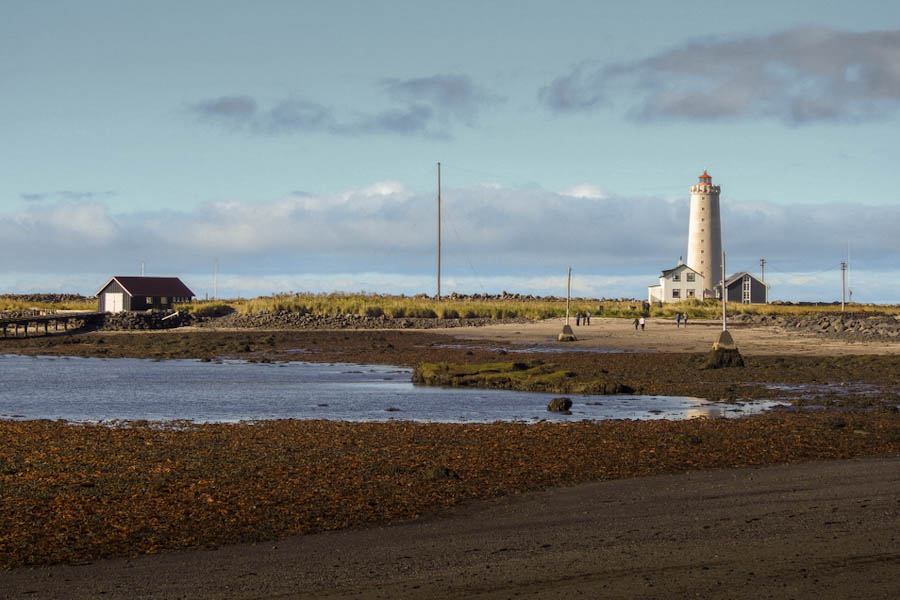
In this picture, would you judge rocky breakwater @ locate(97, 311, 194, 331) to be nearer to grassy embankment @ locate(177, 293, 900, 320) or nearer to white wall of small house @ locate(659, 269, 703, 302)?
grassy embankment @ locate(177, 293, 900, 320)

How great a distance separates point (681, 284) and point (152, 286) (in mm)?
53624

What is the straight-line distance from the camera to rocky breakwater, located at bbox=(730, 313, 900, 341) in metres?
56.4

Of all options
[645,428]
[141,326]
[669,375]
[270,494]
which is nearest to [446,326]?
[141,326]

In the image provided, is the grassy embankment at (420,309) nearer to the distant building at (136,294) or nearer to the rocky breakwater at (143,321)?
the rocky breakwater at (143,321)

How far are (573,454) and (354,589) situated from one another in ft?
25.1

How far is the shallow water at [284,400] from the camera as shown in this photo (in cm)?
2238

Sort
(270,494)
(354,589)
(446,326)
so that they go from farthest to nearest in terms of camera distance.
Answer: (446,326) → (270,494) → (354,589)

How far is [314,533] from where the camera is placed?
983cm

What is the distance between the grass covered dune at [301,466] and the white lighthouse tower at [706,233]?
8129 cm

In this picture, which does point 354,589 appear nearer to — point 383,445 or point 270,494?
point 270,494

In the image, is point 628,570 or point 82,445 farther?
point 82,445

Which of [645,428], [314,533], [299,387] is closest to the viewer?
[314,533]

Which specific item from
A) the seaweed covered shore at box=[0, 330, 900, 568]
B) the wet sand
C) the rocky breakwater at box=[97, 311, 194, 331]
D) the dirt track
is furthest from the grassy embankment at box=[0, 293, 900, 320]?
the dirt track

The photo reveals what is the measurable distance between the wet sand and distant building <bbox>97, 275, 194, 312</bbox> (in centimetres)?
3794
